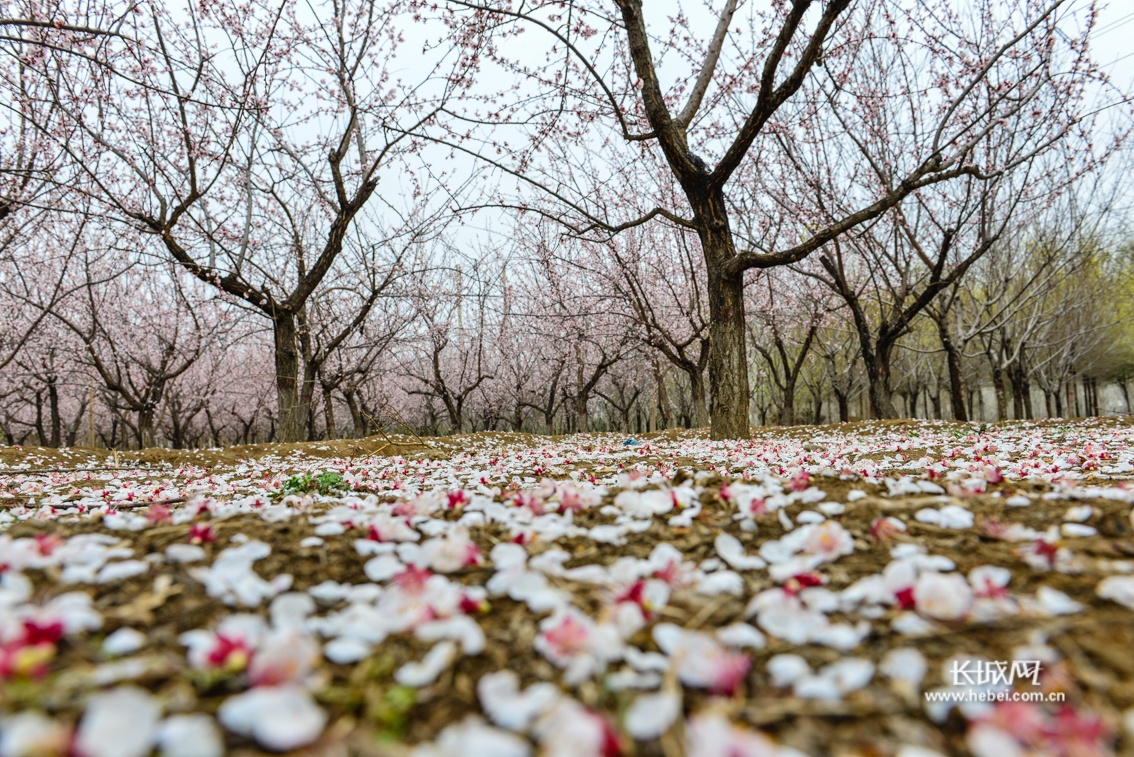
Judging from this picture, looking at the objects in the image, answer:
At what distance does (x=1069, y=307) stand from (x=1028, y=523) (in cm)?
1990

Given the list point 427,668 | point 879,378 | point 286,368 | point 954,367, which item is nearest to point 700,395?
point 879,378

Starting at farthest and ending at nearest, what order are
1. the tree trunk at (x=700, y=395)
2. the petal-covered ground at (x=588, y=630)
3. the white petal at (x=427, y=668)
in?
the tree trunk at (x=700, y=395) < the white petal at (x=427, y=668) < the petal-covered ground at (x=588, y=630)

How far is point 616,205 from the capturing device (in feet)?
46.3

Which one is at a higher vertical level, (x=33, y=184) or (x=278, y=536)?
(x=33, y=184)

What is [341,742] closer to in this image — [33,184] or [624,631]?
[624,631]

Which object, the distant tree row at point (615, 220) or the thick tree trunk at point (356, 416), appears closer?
the distant tree row at point (615, 220)

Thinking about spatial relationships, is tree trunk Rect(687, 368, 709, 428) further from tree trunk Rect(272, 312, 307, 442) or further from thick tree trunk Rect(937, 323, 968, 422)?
tree trunk Rect(272, 312, 307, 442)

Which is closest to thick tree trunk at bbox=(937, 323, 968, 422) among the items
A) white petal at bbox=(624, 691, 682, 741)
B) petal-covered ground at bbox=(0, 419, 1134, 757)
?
petal-covered ground at bbox=(0, 419, 1134, 757)

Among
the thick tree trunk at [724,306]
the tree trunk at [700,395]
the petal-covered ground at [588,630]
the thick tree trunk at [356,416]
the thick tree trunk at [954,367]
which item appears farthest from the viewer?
the thick tree trunk at [356,416]

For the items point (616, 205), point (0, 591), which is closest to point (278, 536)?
point (0, 591)

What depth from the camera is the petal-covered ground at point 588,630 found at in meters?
0.77

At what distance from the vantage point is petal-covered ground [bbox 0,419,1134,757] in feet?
2.53

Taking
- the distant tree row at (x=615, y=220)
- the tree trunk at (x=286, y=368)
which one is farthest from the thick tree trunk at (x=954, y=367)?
the tree trunk at (x=286, y=368)

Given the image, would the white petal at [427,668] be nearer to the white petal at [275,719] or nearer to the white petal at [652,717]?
the white petal at [275,719]
